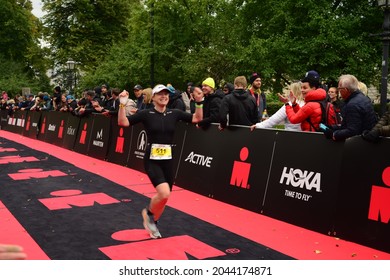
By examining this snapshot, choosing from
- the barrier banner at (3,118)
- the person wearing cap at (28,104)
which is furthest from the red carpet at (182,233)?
the barrier banner at (3,118)

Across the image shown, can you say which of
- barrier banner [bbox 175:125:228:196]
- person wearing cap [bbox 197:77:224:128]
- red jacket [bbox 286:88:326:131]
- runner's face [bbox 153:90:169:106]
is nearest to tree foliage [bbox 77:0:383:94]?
person wearing cap [bbox 197:77:224:128]

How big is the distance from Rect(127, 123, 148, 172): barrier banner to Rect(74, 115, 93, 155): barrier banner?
3.21 metres

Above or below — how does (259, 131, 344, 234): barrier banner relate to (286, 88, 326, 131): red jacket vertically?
below

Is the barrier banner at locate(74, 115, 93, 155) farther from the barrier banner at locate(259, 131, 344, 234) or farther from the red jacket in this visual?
the red jacket

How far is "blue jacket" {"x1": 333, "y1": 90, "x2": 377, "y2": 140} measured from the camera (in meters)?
5.68

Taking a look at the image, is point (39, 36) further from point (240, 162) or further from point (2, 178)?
point (240, 162)

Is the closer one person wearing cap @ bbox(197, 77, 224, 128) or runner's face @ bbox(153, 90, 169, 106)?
runner's face @ bbox(153, 90, 169, 106)

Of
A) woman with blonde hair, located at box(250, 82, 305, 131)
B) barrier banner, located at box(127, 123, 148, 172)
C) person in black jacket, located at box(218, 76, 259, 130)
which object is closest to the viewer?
woman with blonde hair, located at box(250, 82, 305, 131)

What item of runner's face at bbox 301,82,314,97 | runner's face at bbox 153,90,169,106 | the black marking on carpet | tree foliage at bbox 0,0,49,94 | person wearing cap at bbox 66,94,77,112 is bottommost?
the black marking on carpet

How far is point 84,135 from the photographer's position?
586 inches

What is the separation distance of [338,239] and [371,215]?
1.96 ft

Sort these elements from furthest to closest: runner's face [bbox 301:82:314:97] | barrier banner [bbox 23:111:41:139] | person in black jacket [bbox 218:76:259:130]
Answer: barrier banner [bbox 23:111:41:139] → person in black jacket [bbox 218:76:259:130] → runner's face [bbox 301:82:314:97]

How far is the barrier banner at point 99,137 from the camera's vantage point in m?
13.2

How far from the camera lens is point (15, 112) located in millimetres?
24312
